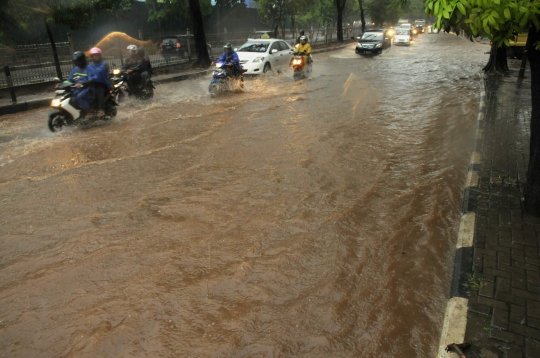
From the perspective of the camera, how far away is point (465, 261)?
13.0ft

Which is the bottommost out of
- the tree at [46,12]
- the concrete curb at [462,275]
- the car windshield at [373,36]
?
the concrete curb at [462,275]

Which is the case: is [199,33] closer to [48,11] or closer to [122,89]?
[48,11]

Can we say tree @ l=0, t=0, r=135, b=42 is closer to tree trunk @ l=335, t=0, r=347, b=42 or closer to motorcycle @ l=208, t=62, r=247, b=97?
motorcycle @ l=208, t=62, r=247, b=97

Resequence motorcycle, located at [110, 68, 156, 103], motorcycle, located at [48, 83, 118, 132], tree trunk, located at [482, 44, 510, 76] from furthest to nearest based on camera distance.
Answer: tree trunk, located at [482, 44, 510, 76], motorcycle, located at [110, 68, 156, 103], motorcycle, located at [48, 83, 118, 132]

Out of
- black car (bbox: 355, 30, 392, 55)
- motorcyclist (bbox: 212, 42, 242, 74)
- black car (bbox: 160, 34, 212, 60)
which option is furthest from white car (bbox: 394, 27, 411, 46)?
motorcyclist (bbox: 212, 42, 242, 74)

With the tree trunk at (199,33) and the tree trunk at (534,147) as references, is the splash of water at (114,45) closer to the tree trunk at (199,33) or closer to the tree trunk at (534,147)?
the tree trunk at (199,33)

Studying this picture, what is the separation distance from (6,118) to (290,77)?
9998 millimetres

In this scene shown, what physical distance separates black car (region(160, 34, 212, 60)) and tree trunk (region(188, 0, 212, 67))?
146cm

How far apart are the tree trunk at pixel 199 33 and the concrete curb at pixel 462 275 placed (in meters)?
15.4

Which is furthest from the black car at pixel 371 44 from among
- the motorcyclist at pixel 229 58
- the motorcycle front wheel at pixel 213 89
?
the motorcycle front wheel at pixel 213 89

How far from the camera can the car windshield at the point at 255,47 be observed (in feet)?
54.5

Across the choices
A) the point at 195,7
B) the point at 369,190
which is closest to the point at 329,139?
the point at 369,190

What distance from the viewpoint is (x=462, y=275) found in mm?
3738

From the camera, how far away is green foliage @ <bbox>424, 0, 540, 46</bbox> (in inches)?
132
